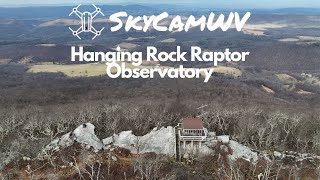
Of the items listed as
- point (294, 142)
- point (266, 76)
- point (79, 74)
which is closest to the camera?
point (294, 142)

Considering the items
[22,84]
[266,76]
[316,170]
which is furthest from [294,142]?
[266,76]

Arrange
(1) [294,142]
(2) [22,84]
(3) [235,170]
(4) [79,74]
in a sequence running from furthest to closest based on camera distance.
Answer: (4) [79,74] < (2) [22,84] < (1) [294,142] < (3) [235,170]

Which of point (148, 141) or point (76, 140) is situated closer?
point (76, 140)

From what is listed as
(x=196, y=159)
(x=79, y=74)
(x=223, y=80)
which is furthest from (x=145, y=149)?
(x=79, y=74)

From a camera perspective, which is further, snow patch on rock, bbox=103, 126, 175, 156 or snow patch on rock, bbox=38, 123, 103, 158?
snow patch on rock, bbox=103, 126, 175, 156

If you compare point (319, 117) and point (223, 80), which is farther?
point (223, 80)

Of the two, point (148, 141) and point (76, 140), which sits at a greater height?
point (76, 140)

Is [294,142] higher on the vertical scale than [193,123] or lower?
lower

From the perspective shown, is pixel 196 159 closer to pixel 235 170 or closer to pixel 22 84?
pixel 235 170

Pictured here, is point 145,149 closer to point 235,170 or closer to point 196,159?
point 196,159

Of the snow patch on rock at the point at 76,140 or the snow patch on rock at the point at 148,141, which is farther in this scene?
the snow patch on rock at the point at 148,141
